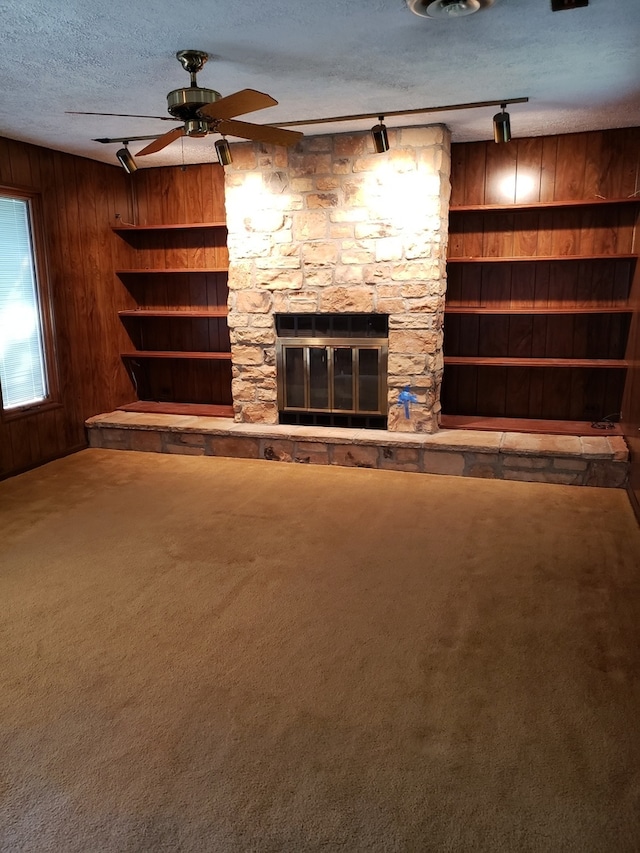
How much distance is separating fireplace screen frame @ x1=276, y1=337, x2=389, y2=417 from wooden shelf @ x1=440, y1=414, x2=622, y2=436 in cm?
63

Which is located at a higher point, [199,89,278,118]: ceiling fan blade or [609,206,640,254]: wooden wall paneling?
[199,89,278,118]: ceiling fan blade

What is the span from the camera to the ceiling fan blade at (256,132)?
2992 millimetres

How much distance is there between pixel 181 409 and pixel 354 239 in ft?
7.15

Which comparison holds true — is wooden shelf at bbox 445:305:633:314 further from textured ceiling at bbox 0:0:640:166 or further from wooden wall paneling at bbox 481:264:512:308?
textured ceiling at bbox 0:0:640:166

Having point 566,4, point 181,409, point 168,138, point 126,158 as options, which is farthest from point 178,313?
point 566,4

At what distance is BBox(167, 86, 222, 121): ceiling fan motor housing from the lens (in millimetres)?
2859

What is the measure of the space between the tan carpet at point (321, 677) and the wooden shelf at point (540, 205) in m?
2.12

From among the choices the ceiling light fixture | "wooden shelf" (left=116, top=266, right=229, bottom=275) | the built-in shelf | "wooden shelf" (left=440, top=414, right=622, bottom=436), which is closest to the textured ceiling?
the ceiling light fixture

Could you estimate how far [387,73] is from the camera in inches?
130

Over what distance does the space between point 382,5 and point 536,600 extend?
2.51 metres

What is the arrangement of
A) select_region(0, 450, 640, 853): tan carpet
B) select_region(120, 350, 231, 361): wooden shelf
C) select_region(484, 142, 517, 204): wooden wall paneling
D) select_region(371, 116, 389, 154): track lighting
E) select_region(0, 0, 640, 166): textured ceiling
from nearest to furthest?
select_region(0, 450, 640, 853): tan carpet
select_region(0, 0, 640, 166): textured ceiling
select_region(371, 116, 389, 154): track lighting
select_region(484, 142, 517, 204): wooden wall paneling
select_region(120, 350, 231, 361): wooden shelf

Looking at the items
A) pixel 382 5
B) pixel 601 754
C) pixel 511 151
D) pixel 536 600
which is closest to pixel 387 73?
pixel 382 5

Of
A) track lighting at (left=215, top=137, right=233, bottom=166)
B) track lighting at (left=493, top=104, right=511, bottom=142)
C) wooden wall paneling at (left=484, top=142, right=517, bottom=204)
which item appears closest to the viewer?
track lighting at (left=493, top=104, right=511, bottom=142)

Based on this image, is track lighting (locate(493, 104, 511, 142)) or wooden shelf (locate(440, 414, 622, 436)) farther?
wooden shelf (locate(440, 414, 622, 436))
